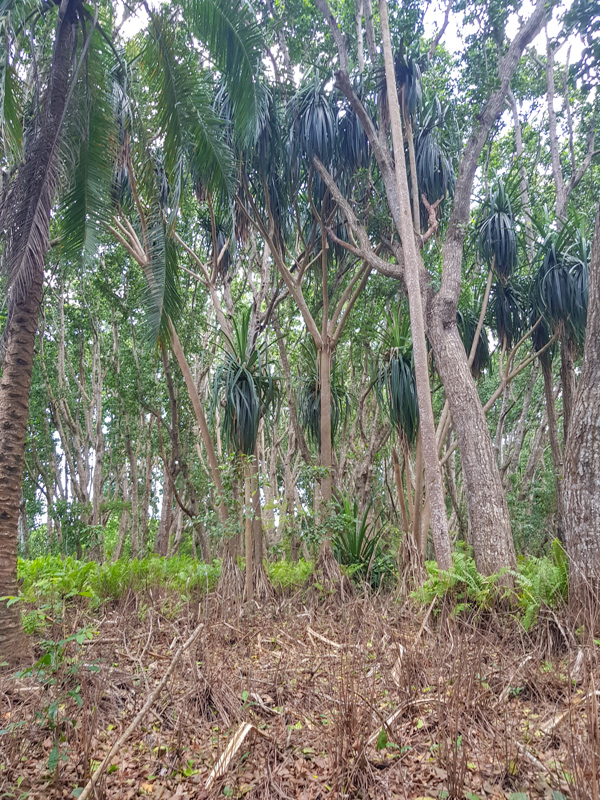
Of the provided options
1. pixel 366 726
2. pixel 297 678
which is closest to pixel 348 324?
pixel 297 678

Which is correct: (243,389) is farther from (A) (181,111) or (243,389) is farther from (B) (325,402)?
(A) (181,111)

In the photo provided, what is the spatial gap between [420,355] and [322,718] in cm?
340

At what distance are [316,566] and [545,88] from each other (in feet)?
33.2

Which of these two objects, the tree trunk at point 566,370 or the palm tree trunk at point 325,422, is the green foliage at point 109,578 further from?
the tree trunk at point 566,370

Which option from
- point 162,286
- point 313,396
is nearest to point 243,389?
point 162,286

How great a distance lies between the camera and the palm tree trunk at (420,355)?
5043 millimetres

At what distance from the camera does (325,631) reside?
464 centimetres

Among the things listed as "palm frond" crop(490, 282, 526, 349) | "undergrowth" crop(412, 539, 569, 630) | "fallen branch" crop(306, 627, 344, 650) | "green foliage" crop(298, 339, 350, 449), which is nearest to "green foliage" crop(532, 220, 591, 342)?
"palm frond" crop(490, 282, 526, 349)

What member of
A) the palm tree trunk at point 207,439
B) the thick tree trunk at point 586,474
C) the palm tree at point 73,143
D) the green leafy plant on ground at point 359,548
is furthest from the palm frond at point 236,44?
the green leafy plant on ground at point 359,548

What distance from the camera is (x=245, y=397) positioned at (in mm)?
6203

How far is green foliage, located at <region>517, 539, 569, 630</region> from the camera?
401 cm

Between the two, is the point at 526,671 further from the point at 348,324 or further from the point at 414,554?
the point at 348,324

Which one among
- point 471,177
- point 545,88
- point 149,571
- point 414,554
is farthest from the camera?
point 545,88

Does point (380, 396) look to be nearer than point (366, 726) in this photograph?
No
